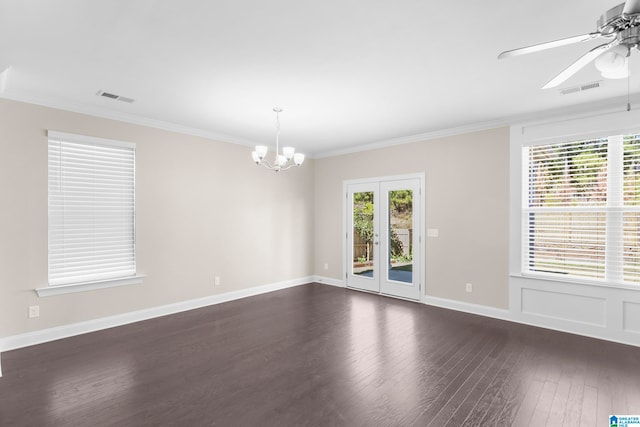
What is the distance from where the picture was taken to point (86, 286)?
3928mm

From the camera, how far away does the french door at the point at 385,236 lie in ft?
17.9

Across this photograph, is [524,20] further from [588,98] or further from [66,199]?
[66,199]

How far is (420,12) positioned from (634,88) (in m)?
2.90

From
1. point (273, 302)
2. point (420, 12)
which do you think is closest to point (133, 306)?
point (273, 302)

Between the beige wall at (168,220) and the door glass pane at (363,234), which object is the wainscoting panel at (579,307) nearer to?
the door glass pane at (363,234)

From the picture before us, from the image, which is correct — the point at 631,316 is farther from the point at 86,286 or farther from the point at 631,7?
the point at 86,286

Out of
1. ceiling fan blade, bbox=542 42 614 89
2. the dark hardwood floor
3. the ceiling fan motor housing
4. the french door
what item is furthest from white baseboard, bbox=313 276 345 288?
the ceiling fan motor housing

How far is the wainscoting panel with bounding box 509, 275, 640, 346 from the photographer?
3627 millimetres

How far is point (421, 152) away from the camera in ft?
17.5

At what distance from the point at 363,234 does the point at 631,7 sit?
4905 millimetres

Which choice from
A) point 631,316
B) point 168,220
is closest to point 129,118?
point 168,220

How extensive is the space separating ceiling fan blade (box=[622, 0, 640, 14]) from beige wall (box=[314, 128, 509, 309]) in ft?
10.1

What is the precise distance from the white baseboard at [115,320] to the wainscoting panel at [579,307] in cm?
Answer: 404

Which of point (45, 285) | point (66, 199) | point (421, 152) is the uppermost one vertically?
point (421, 152)
